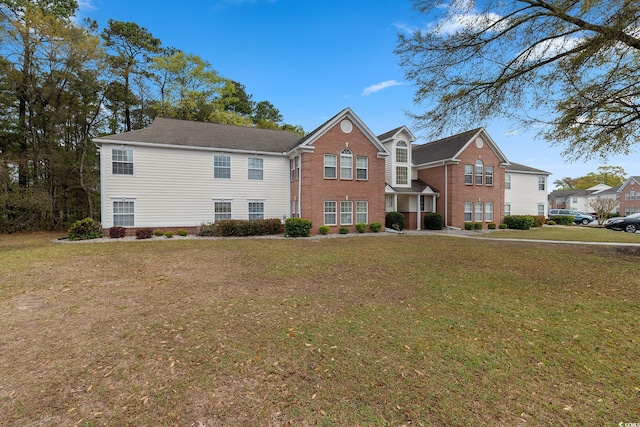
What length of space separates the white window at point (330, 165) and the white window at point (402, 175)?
23.8ft

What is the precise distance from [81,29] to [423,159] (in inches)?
1205

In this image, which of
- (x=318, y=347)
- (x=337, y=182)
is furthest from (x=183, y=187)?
(x=318, y=347)

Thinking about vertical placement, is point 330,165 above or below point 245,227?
above

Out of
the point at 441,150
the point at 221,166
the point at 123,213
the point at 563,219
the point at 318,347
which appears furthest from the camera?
the point at 563,219

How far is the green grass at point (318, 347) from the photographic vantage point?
2912mm

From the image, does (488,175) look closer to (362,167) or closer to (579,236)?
(579,236)

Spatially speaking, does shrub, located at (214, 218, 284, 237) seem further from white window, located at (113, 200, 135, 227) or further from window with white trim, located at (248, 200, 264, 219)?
white window, located at (113, 200, 135, 227)

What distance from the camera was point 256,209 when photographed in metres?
20.6

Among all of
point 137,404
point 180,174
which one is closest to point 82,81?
point 180,174

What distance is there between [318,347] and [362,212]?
17.1 m

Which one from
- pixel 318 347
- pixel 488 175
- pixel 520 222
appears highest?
pixel 488 175

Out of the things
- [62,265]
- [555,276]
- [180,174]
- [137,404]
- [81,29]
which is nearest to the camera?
[137,404]

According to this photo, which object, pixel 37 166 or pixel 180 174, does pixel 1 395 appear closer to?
pixel 180 174

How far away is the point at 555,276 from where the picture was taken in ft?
27.5
